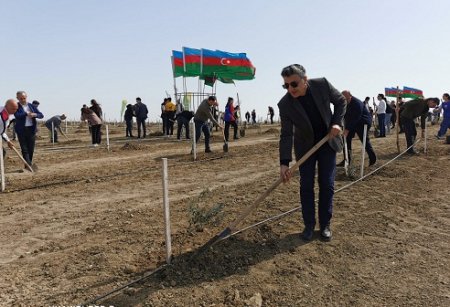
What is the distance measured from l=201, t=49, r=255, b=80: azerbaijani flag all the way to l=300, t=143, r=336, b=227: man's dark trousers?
505 inches

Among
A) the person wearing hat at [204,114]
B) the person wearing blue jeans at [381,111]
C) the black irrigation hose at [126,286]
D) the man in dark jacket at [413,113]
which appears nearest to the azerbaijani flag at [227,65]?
the person wearing blue jeans at [381,111]

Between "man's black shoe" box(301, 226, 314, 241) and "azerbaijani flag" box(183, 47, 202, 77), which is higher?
"azerbaijani flag" box(183, 47, 202, 77)

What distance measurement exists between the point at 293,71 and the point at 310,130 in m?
0.60

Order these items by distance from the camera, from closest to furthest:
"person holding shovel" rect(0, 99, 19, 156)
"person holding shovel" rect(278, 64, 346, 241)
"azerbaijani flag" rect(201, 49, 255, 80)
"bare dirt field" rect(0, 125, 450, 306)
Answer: "bare dirt field" rect(0, 125, 450, 306) < "person holding shovel" rect(278, 64, 346, 241) < "person holding shovel" rect(0, 99, 19, 156) < "azerbaijani flag" rect(201, 49, 255, 80)

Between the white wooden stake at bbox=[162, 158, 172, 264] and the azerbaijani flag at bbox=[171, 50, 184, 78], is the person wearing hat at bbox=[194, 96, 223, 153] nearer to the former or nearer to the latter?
the white wooden stake at bbox=[162, 158, 172, 264]

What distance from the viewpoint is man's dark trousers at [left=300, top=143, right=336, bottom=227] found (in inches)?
149

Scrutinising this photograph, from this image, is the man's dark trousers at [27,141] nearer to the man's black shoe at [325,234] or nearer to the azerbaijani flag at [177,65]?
the man's black shoe at [325,234]

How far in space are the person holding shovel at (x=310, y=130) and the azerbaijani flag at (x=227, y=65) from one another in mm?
12731

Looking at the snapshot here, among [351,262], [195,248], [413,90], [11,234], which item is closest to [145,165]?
[11,234]

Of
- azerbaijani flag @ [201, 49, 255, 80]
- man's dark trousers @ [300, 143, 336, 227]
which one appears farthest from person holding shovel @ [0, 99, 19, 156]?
azerbaijani flag @ [201, 49, 255, 80]

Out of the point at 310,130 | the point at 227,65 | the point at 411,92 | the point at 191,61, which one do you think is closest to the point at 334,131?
the point at 310,130

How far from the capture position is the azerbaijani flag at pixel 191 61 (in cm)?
1566

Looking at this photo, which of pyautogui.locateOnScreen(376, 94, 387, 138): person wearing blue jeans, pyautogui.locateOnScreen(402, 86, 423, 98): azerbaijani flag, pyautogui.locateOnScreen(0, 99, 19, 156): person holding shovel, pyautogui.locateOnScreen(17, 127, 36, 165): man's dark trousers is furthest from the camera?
pyautogui.locateOnScreen(402, 86, 423, 98): azerbaijani flag

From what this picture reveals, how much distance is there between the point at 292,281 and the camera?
10.3ft
